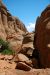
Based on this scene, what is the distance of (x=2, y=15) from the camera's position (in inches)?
1634

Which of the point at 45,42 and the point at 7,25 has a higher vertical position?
the point at 7,25

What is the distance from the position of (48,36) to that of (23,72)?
5.36 metres

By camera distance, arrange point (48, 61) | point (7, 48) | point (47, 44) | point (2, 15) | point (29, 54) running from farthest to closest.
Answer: point (2, 15), point (7, 48), point (29, 54), point (47, 44), point (48, 61)

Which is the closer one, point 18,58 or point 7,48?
point 18,58

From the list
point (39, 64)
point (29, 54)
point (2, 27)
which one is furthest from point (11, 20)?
point (39, 64)

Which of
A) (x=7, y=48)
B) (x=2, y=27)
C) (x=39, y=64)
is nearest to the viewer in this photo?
(x=39, y=64)

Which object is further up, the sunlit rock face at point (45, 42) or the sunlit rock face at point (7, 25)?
the sunlit rock face at point (7, 25)

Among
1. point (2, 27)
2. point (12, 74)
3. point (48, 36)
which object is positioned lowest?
point (12, 74)

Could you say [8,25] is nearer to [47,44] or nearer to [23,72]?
[47,44]

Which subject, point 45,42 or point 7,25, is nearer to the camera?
point 45,42

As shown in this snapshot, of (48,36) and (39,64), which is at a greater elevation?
(48,36)

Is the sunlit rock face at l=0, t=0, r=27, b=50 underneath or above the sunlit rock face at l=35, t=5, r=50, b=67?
above

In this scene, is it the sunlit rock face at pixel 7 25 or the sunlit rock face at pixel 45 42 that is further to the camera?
the sunlit rock face at pixel 7 25

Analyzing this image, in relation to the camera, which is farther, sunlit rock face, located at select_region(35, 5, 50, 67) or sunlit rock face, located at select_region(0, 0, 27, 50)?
sunlit rock face, located at select_region(0, 0, 27, 50)
